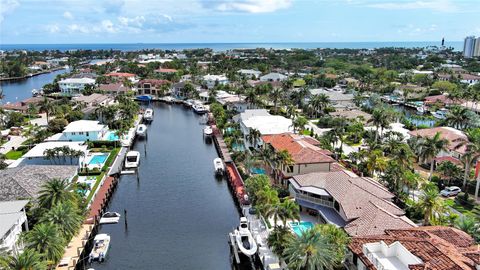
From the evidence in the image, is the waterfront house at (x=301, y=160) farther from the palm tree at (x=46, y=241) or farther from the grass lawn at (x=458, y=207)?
the palm tree at (x=46, y=241)

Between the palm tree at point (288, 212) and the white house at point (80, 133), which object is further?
the white house at point (80, 133)

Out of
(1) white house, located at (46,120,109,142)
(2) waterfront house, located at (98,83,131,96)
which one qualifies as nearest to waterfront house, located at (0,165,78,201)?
(1) white house, located at (46,120,109,142)

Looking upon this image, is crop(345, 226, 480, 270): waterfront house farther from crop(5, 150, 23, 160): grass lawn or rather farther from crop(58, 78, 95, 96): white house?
crop(58, 78, 95, 96): white house

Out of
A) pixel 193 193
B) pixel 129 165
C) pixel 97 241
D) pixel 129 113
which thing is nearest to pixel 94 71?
pixel 129 113

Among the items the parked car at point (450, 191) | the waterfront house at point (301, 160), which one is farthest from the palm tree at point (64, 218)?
the parked car at point (450, 191)

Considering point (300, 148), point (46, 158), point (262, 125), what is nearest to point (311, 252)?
point (300, 148)

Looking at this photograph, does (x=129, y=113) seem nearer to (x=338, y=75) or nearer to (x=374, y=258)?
(x=374, y=258)
